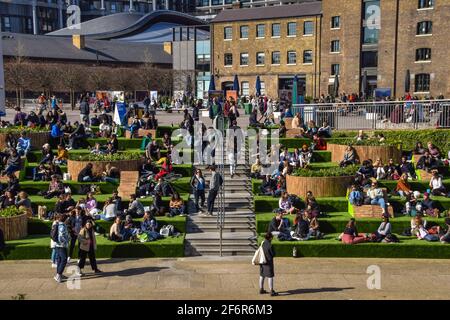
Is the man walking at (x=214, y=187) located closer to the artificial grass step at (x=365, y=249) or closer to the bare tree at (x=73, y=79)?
the artificial grass step at (x=365, y=249)

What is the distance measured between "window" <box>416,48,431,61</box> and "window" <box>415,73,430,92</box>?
1295mm

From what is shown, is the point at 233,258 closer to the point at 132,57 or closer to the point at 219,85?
the point at 219,85

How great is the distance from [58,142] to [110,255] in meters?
11.6

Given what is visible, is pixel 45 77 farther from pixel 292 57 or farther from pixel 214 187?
pixel 214 187

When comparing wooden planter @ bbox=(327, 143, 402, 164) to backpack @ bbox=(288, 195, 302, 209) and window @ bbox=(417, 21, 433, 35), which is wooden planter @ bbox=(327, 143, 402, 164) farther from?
window @ bbox=(417, 21, 433, 35)

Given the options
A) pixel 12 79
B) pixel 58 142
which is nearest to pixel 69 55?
pixel 12 79

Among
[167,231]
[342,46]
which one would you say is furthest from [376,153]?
[342,46]

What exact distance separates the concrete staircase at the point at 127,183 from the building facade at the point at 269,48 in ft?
123

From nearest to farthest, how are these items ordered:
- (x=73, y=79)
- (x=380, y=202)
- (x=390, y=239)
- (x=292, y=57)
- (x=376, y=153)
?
(x=390, y=239) < (x=380, y=202) < (x=376, y=153) < (x=73, y=79) < (x=292, y=57)

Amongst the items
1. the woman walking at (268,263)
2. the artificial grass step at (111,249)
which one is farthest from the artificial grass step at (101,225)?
the woman walking at (268,263)

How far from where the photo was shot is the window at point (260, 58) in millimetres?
64688

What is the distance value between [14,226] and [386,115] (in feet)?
62.7

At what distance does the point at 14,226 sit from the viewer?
20172 mm

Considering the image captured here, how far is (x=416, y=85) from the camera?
2105 inches
